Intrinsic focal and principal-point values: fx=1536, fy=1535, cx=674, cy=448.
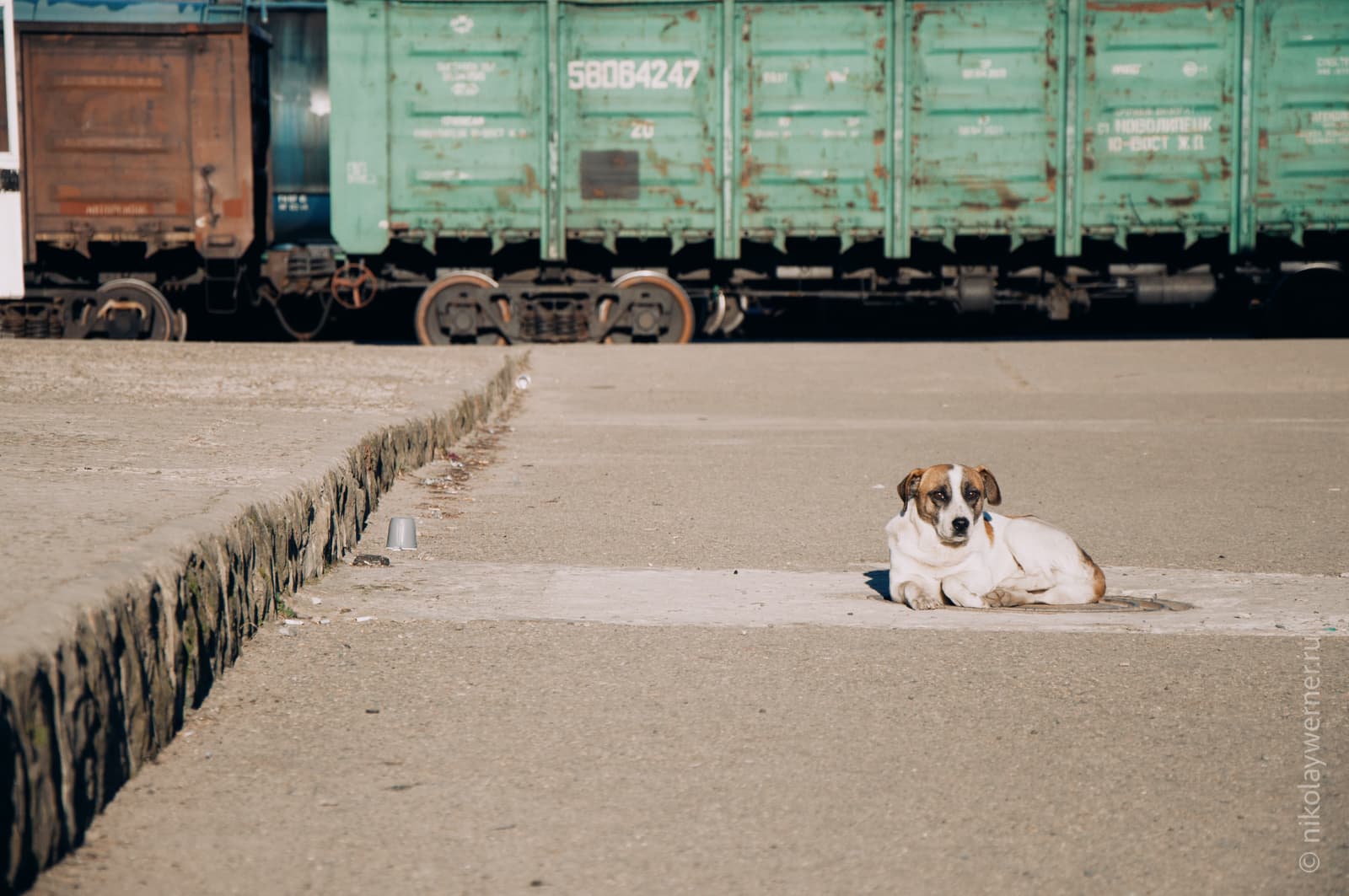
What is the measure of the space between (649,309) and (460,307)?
2023 mm

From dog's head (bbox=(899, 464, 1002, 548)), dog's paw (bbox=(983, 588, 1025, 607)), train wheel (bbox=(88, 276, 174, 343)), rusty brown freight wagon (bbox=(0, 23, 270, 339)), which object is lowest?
dog's paw (bbox=(983, 588, 1025, 607))

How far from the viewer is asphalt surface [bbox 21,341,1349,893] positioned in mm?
2797

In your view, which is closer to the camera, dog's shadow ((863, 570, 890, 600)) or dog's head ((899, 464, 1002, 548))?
dog's head ((899, 464, 1002, 548))

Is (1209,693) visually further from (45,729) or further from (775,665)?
(45,729)

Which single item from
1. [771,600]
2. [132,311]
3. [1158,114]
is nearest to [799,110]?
[1158,114]

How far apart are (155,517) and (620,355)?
989 cm

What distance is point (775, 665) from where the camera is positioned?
4211 millimetres

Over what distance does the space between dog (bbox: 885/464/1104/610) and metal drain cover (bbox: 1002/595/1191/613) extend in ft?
0.06

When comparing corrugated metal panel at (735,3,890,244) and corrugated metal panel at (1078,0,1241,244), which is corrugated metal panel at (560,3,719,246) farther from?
corrugated metal panel at (1078,0,1241,244)

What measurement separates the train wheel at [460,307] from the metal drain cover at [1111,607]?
1193cm

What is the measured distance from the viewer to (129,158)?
16.2m

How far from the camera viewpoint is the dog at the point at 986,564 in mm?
4770

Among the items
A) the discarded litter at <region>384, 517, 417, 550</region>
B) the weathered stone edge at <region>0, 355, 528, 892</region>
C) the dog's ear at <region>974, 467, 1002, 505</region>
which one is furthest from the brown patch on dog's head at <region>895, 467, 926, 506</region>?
the discarded litter at <region>384, 517, 417, 550</region>

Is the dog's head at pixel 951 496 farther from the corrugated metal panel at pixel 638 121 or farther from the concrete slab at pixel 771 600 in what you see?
the corrugated metal panel at pixel 638 121
